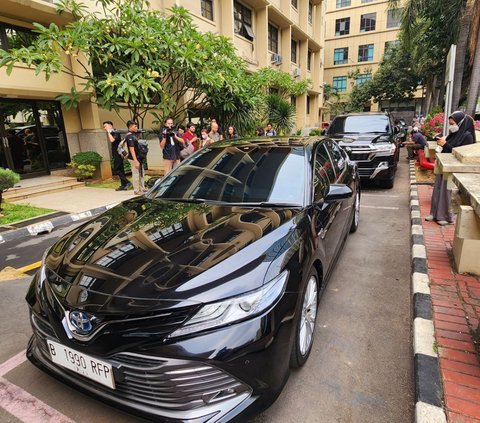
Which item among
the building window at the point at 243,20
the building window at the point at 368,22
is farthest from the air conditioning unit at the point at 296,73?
the building window at the point at 368,22

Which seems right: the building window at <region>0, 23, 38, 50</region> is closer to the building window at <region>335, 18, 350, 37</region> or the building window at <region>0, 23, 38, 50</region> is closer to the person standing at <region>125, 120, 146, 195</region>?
the person standing at <region>125, 120, 146, 195</region>

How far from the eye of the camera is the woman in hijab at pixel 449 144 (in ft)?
15.3

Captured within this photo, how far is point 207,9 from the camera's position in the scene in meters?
14.0

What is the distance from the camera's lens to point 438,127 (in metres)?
9.20

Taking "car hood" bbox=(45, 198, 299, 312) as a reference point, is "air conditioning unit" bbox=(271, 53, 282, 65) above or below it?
above

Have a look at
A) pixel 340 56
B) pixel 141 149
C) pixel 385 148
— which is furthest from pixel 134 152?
pixel 340 56

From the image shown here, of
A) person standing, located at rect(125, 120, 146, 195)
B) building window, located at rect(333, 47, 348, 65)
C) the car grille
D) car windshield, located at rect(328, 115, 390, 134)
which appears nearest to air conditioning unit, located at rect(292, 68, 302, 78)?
car windshield, located at rect(328, 115, 390, 134)

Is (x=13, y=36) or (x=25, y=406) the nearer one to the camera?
(x=25, y=406)

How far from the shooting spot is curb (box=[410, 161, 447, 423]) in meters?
1.84

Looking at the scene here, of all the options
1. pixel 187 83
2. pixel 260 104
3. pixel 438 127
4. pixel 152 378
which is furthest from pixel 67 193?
pixel 438 127

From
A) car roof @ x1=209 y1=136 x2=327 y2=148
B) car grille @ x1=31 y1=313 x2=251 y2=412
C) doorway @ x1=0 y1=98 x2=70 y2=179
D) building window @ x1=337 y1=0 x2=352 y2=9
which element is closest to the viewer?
car grille @ x1=31 y1=313 x2=251 y2=412

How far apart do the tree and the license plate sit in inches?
Result: 244

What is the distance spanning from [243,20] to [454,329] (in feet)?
58.0

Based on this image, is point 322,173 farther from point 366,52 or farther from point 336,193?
point 366,52
